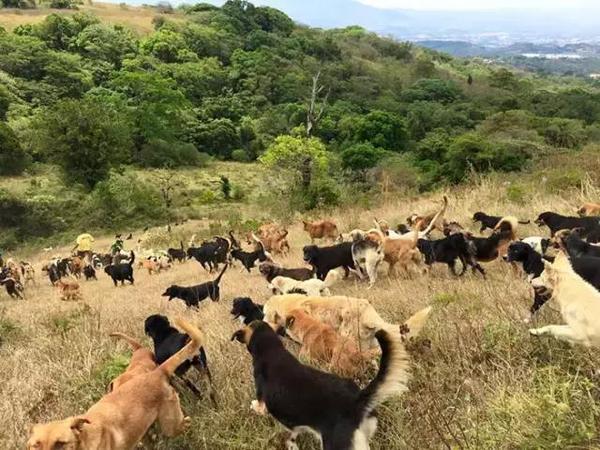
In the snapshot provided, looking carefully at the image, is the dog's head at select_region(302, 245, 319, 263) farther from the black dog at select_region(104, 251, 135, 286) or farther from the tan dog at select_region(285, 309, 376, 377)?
the black dog at select_region(104, 251, 135, 286)

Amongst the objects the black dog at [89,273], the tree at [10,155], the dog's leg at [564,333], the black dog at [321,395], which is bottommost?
the tree at [10,155]

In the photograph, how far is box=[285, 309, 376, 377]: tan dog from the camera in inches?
191

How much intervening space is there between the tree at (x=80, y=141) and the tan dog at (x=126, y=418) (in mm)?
43246

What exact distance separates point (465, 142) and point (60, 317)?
26.8m

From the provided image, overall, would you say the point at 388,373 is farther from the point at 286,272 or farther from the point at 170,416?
the point at 286,272

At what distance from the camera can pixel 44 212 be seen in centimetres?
4188

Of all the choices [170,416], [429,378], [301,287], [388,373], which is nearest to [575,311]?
[429,378]

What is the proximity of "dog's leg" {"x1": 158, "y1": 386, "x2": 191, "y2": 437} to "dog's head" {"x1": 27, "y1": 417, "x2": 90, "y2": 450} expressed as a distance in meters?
0.81

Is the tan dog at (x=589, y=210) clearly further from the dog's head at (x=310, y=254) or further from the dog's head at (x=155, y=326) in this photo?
the dog's head at (x=155, y=326)

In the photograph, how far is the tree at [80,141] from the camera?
146 feet

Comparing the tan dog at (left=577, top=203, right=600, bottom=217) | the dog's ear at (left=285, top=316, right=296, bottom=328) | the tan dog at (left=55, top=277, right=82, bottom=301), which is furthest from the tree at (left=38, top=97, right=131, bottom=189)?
the dog's ear at (left=285, top=316, right=296, bottom=328)

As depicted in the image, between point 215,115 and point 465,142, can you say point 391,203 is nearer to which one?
point 465,142

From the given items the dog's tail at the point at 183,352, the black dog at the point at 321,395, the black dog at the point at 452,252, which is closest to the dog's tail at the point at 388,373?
the black dog at the point at 321,395

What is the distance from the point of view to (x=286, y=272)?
34.0ft
